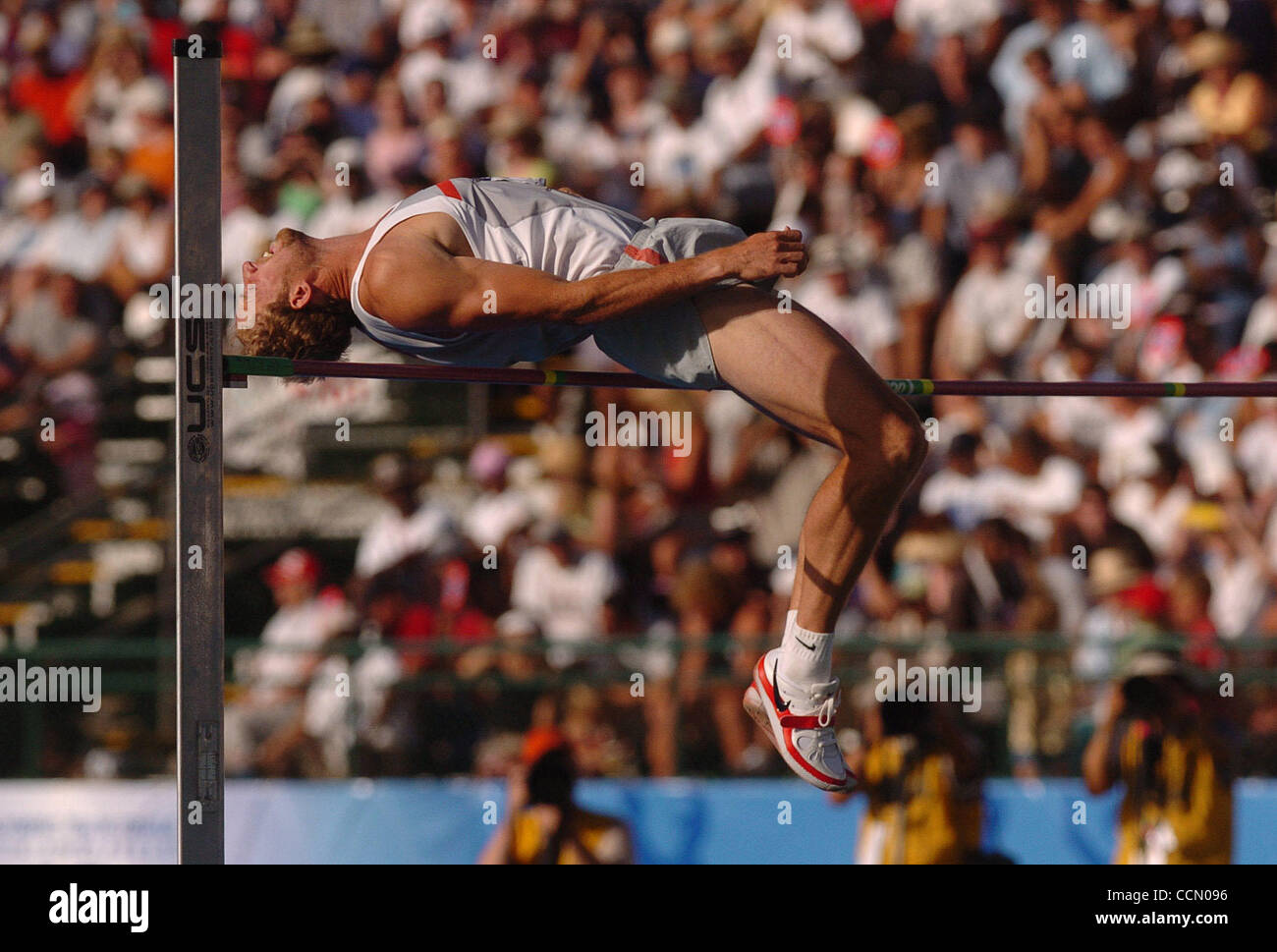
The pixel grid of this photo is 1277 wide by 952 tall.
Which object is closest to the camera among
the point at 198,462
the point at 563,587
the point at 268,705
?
the point at 198,462

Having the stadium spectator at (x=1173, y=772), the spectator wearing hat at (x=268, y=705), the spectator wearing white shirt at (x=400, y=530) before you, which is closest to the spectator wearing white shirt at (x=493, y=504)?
the spectator wearing white shirt at (x=400, y=530)

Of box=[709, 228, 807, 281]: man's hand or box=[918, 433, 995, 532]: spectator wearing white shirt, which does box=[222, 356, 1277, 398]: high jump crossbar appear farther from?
box=[918, 433, 995, 532]: spectator wearing white shirt

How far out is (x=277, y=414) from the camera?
9539 millimetres

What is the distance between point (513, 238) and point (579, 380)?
527 mm

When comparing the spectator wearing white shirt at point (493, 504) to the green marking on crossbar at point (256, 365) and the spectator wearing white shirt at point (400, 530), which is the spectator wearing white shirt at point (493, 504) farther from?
the green marking on crossbar at point (256, 365)

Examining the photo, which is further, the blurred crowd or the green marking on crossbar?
the blurred crowd

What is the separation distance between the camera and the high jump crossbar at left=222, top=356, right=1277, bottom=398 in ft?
15.9

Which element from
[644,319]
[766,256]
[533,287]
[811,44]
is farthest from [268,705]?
[811,44]

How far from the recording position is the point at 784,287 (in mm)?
9125

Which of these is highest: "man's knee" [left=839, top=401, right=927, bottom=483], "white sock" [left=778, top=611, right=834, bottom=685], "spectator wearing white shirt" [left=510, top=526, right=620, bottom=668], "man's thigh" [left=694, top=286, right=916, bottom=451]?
"man's thigh" [left=694, top=286, right=916, bottom=451]

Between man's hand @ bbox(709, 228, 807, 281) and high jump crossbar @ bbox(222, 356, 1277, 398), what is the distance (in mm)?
472

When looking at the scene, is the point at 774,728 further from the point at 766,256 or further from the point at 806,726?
the point at 766,256

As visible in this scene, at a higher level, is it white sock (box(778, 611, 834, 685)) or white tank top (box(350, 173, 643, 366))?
white tank top (box(350, 173, 643, 366))

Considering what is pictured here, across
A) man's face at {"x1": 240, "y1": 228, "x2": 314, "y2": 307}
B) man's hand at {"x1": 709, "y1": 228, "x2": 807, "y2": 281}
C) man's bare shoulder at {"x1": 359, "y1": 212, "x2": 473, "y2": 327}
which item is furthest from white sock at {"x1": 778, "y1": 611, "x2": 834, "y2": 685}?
man's face at {"x1": 240, "y1": 228, "x2": 314, "y2": 307}
